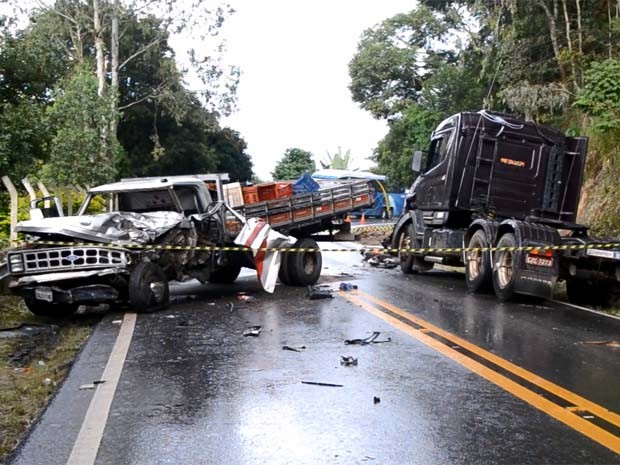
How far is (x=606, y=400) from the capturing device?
598 centimetres

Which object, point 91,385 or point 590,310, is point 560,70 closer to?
point 590,310

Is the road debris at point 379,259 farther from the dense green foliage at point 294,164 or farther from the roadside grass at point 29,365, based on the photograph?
the dense green foliage at point 294,164

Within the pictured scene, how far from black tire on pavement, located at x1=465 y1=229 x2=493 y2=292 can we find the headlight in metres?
7.09

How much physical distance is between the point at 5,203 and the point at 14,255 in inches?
362

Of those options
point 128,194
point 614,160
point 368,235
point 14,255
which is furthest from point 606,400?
point 368,235

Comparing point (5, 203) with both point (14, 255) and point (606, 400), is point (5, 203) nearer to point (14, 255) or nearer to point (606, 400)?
point (14, 255)

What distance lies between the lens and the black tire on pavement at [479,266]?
12.4 m

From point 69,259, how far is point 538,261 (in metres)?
6.62

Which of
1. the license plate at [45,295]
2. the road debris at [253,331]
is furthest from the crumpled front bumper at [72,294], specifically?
the road debris at [253,331]

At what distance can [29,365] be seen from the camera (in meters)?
7.92

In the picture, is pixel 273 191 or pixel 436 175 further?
pixel 436 175

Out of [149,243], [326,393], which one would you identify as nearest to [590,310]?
[326,393]

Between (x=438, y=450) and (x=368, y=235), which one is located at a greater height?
(x=438, y=450)

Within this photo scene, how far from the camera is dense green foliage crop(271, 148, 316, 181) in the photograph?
7381cm
